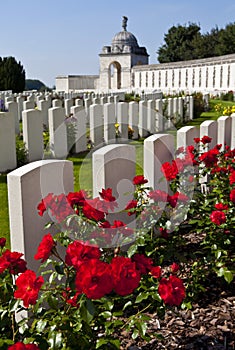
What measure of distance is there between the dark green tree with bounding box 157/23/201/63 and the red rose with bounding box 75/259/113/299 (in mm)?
62540

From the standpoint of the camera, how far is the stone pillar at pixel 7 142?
6273mm

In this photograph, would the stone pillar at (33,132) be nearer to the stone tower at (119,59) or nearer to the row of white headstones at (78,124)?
the row of white headstones at (78,124)

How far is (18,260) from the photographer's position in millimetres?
1896

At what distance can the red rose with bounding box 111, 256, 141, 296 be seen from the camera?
164 cm

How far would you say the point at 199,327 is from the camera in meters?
2.36

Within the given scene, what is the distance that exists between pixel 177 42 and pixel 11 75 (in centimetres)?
3289

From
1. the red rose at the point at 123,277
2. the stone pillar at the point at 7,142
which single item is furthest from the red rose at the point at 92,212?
the stone pillar at the point at 7,142

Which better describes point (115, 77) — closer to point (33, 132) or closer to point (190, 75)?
point (190, 75)

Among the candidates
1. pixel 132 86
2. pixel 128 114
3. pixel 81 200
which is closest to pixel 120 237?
pixel 81 200

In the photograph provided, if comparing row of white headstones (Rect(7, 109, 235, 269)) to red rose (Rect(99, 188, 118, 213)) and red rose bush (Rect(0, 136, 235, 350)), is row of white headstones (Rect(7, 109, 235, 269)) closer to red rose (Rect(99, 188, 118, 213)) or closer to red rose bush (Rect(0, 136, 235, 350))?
red rose bush (Rect(0, 136, 235, 350))

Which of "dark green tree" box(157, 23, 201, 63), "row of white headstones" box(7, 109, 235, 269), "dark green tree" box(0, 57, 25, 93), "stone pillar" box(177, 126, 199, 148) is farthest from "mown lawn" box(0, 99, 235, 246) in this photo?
"dark green tree" box(157, 23, 201, 63)

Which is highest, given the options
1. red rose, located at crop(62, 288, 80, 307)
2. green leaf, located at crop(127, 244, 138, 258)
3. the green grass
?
green leaf, located at crop(127, 244, 138, 258)

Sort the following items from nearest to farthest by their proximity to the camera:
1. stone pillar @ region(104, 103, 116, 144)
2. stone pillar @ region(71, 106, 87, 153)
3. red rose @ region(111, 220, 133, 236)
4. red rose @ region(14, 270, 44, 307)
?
1. red rose @ region(14, 270, 44, 307)
2. red rose @ region(111, 220, 133, 236)
3. stone pillar @ region(71, 106, 87, 153)
4. stone pillar @ region(104, 103, 116, 144)

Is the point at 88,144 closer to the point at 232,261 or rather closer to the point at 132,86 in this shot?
the point at 232,261
